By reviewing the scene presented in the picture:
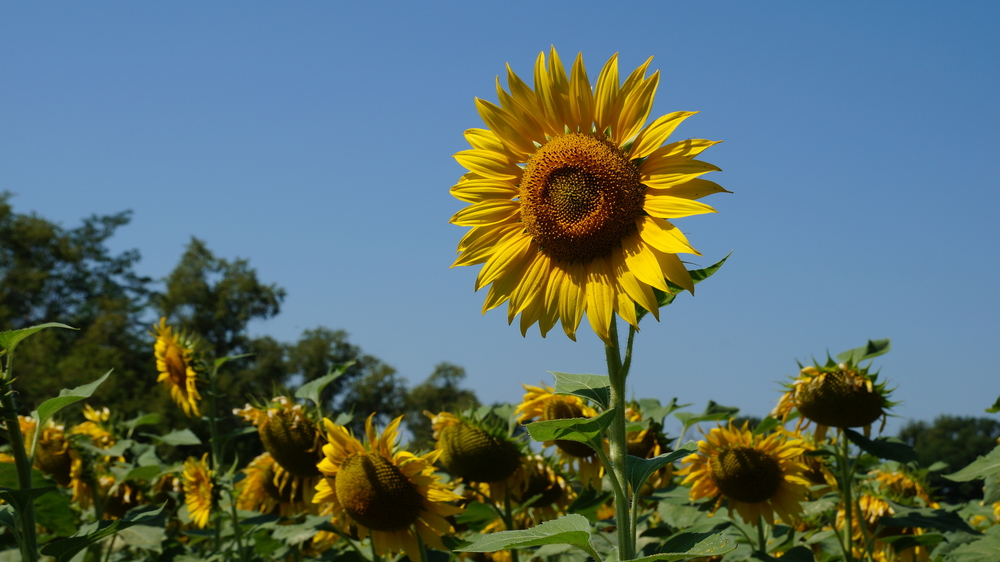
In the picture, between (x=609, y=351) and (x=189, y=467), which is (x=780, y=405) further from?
(x=189, y=467)

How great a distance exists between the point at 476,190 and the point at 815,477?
3202 millimetres

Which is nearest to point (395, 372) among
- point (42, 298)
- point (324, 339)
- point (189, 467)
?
point (324, 339)

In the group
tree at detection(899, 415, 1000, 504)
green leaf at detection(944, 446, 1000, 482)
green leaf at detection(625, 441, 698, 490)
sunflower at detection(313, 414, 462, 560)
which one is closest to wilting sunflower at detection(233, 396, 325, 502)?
sunflower at detection(313, 414, 462, 560)

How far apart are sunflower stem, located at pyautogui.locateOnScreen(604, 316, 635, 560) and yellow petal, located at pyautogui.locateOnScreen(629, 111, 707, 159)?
516mm

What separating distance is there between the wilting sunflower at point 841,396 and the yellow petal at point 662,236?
1.89m

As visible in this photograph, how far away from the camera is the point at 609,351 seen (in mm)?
1779

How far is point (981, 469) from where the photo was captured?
2.95 meters

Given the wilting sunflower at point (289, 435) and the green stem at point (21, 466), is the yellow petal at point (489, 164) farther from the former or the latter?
Result: the wilting sunflower at point (289, 435)

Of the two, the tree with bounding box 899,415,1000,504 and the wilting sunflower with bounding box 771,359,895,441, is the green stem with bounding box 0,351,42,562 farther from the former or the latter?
the tree with bounding box 899,415,1000,504

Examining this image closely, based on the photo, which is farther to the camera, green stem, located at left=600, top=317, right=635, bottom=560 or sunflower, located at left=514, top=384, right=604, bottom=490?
sunflower, located at left=514, top=384, right=604, bottom=490

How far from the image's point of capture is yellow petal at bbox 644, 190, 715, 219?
1807 mm

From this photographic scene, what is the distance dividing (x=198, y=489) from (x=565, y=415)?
2.13 m

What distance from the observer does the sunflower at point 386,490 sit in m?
3.17

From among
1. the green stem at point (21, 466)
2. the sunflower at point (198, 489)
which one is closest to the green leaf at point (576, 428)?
the green stem at point (21, 466)
